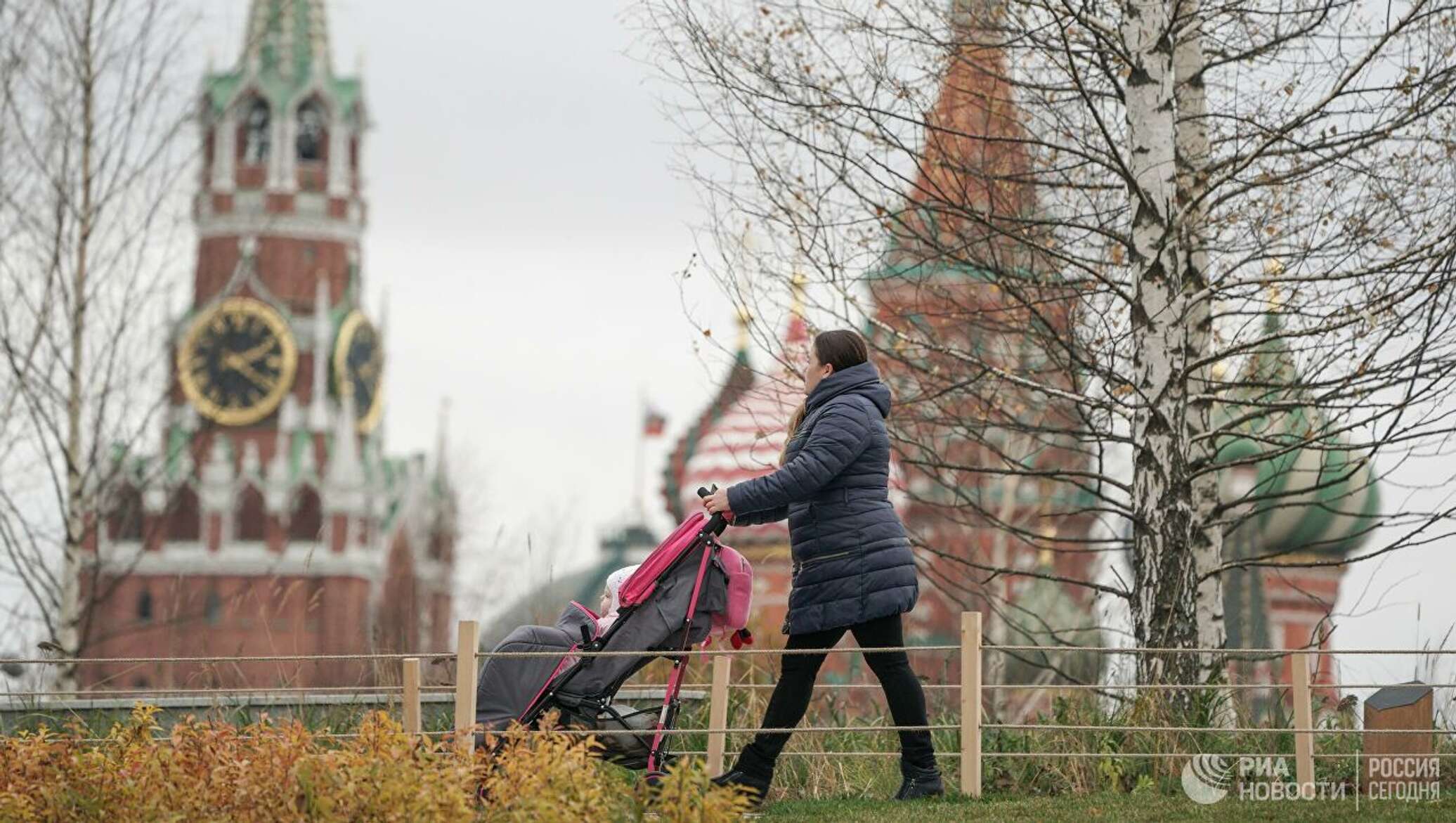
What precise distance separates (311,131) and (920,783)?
341ft

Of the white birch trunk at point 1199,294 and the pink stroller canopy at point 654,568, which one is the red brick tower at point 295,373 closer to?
the white birch trunk at point 1199,294

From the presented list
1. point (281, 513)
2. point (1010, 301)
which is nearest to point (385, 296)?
point (281, 513)

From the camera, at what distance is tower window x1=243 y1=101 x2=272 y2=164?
110 meters

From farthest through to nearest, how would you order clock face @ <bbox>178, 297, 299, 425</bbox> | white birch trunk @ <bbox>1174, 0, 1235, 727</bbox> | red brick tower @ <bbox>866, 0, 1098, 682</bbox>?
clock face @ <bbox>178, 297, 299, 425</bbox> → red brick tower @ <bbox>866, 0, 1098, 682</bbox> → white birch trunk @ <bbox>1174, 0, 1235, 727</bbox>

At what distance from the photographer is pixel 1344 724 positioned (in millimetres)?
10852

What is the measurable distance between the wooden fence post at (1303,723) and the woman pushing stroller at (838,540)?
1.46m

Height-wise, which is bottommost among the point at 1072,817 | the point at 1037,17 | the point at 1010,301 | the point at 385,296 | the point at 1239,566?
the point at 1072,817

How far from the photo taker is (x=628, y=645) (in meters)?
8.53

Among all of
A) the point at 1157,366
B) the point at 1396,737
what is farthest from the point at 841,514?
the point at 1157,366

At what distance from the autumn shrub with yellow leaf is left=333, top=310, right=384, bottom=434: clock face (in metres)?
100

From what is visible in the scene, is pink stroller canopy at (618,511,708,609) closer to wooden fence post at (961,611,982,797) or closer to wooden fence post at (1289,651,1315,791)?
wooden fence post at (961,611,982,797)

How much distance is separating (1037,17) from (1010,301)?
1.83 metres

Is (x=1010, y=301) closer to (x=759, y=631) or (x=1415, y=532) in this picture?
(x=1415, y=532)

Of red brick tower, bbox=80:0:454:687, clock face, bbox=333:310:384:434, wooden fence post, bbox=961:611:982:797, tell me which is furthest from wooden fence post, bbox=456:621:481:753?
clock face, bbox=333:310:384:434
